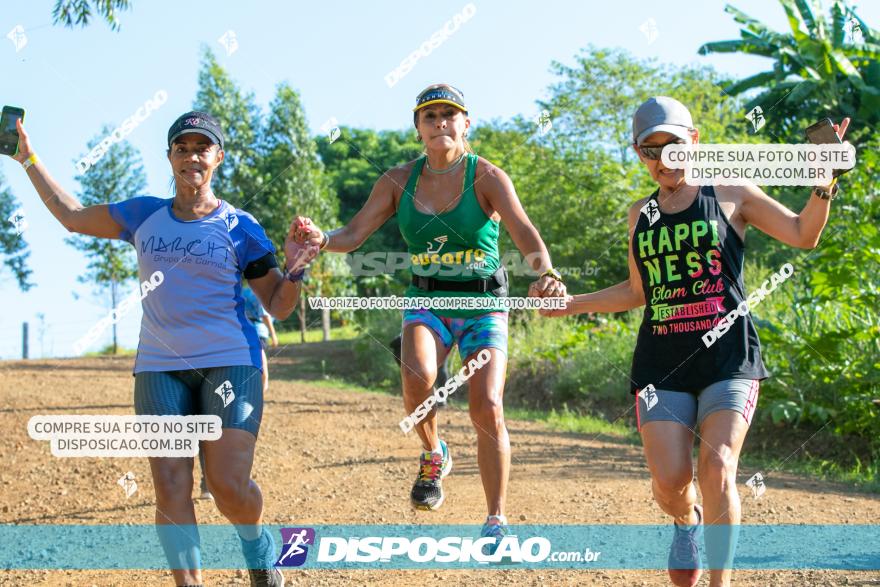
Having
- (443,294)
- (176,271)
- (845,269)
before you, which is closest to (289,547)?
(443,294)

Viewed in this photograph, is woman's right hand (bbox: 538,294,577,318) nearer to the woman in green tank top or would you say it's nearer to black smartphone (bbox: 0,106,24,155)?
the woman in green tank top

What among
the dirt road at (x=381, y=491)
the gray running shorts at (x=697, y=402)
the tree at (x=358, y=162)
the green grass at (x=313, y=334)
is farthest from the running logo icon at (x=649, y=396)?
the tree at (x=358, y=162)

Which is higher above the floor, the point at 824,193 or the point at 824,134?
the point at 824,134

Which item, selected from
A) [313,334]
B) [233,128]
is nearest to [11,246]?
[233,128]

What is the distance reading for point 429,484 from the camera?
5.42 meters

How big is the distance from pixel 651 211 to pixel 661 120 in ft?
1.43

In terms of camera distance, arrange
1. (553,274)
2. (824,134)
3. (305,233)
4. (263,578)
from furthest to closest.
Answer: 1. (553,274)
2. (305,233)
3. (263,578)
4. (824,134)

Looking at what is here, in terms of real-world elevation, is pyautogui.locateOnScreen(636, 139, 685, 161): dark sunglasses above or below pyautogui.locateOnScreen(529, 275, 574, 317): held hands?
above

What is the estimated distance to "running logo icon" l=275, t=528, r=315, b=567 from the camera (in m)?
5.79

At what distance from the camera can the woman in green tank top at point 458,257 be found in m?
4.98

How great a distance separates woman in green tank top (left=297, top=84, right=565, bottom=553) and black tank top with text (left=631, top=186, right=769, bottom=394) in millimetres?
797

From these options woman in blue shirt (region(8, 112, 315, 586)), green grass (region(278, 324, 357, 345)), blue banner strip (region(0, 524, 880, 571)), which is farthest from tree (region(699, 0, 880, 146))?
green grass (region(278, 324, 357, 345))

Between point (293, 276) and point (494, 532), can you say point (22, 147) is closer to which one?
point (293, 276)

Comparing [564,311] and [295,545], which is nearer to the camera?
[564,311]
